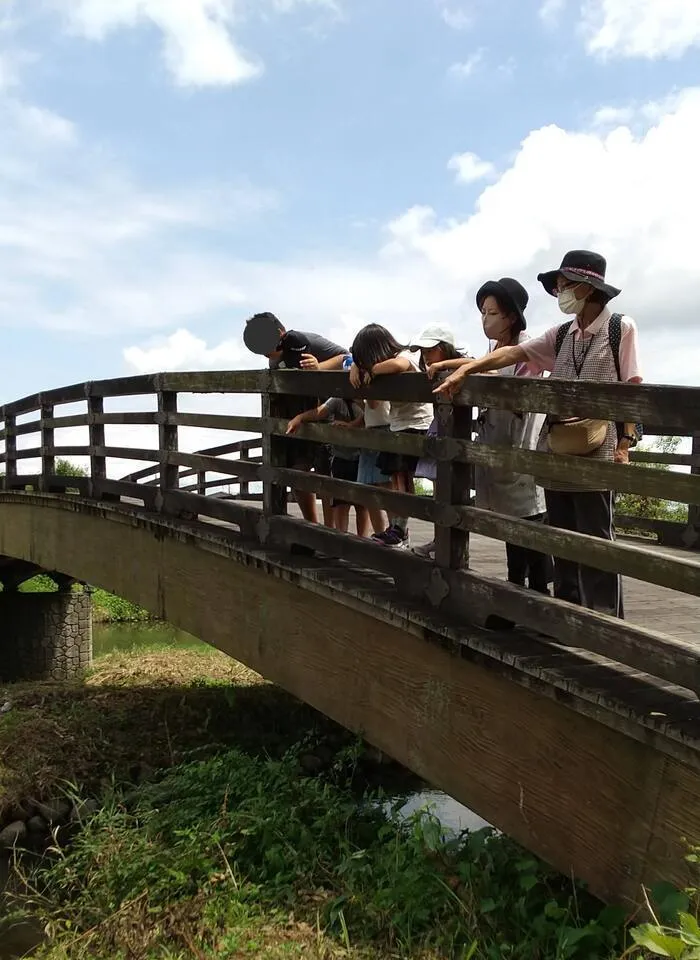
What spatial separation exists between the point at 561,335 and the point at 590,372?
1.02ft

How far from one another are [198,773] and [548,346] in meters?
4.88

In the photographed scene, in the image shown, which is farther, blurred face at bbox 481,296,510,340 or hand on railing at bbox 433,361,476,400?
blurred face at bbox 481,296,510,340

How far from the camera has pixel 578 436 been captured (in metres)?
3.73

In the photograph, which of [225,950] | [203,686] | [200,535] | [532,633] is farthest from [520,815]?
[203,686]

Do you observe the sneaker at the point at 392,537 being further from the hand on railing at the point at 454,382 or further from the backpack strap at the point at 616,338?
the backpack strap at the point at 616,338

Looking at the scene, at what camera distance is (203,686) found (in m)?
13.4

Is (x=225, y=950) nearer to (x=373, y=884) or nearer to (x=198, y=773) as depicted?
(x=373, y=884)

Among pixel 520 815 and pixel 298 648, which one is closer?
pixel 520 815

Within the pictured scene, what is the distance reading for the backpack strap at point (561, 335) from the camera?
13.1ft

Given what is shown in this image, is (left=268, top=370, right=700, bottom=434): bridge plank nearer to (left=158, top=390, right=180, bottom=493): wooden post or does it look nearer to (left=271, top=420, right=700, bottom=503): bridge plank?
(left=271, top=420, right=700, bottom=503): bridge plank

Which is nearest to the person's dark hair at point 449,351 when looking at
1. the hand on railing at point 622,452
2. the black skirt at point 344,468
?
the hand on railing at point 622,452

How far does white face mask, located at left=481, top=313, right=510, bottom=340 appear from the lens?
439cm

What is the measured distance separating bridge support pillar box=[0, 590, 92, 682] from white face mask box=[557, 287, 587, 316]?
1469 cm

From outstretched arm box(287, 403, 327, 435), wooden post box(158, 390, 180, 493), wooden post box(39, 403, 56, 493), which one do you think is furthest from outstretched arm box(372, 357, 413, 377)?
wooden post box(39, 403, 56, 493)
